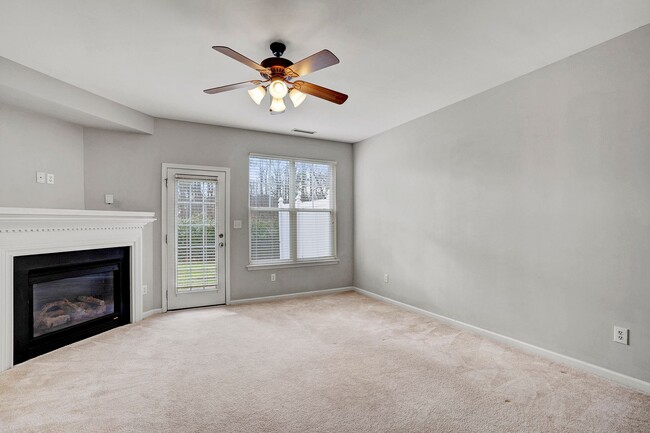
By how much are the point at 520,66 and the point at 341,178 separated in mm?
3328

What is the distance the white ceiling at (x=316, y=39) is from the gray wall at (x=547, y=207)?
0.31 metres

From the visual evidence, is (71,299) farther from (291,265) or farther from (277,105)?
(277,105)

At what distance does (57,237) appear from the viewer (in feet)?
11.0

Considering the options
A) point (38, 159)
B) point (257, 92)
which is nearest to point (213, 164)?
point (38, 159)

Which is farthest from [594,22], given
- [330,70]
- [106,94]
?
[106,94]

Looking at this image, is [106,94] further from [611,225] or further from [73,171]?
[611,225]

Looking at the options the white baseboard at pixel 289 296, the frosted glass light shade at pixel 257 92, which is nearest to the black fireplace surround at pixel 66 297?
the white baseboard at pixel 289 296

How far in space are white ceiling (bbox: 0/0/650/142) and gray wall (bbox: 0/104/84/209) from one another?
2.32 feet

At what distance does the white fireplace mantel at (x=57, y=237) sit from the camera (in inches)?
114

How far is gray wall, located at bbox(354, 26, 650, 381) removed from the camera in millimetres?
2580

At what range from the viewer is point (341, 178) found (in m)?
5.99

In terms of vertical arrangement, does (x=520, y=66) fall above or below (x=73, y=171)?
above

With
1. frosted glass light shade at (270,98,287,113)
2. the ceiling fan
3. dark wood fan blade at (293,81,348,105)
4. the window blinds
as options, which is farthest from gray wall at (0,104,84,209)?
dark wood fan blade at (293,81,348,105)

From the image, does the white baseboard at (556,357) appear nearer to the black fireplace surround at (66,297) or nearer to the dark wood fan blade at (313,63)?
the dark wood fan blade at (313,63)
